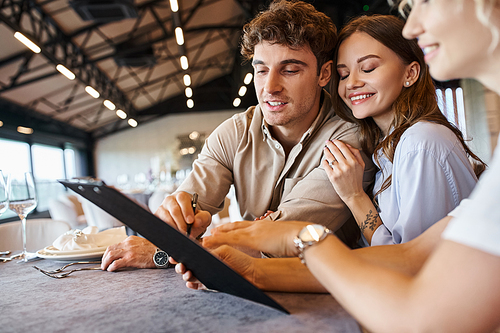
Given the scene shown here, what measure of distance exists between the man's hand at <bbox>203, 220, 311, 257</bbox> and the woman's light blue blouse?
55 centimetres

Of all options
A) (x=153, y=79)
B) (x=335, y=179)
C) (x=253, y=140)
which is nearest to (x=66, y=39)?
(x=153, y=79)

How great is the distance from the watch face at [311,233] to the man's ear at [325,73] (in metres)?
1.18

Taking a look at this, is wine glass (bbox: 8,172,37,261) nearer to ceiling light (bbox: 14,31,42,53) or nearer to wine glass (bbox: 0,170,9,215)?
wine glass (bbox: 0,170,9,215)

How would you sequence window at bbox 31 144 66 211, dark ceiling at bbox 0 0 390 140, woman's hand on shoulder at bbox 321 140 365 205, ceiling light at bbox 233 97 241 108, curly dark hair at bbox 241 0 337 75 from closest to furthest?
woman's hand on shoulder at bbox 321 140 365 205 < curly dark hair at bbox 241 0 337 75 < dark ceiling at bbox 0 0 390 140 < window at bbox 31 144 66 211 < ceiling light at bbox 233 97 241 108

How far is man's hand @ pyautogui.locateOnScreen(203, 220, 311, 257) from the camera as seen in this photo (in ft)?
2.35

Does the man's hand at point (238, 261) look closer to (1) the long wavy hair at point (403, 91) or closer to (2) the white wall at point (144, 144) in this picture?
(1) the long wavy hair at point (403, 91)

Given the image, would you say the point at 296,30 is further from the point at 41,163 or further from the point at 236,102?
the point at 236,102

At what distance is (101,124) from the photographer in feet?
43.3

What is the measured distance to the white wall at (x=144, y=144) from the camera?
13.6m

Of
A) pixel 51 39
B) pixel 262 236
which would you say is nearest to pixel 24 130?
pixel 51 39

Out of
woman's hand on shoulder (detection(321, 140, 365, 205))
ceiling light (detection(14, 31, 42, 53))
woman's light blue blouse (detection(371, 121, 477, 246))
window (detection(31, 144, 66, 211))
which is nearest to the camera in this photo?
woman's light blue blouse (detection(371, 121, 477, 246))

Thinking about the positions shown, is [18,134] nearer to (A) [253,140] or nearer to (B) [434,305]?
(A) [253,140]

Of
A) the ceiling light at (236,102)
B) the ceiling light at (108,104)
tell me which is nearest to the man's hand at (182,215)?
the ceiling light at (108,104)

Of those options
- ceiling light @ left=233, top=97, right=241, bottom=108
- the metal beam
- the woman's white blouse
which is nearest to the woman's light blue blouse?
the woman's white blouse
